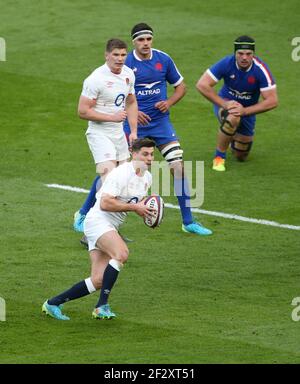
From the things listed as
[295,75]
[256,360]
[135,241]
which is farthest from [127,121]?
[295,75]

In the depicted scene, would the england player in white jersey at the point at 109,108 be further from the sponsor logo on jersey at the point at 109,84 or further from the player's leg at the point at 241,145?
the player's leg at the point at 241,145

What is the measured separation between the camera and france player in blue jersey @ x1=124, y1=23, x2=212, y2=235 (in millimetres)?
15414

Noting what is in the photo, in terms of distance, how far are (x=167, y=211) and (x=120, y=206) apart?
443 cm

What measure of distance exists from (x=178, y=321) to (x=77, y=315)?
41.8 inches

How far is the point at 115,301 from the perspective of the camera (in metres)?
12.6

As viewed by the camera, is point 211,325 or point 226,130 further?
point 226,130

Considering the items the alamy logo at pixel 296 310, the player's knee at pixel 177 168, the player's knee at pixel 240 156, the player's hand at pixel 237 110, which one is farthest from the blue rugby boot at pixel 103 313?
the player's knee at pixel 240 156

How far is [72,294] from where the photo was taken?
11.9 m

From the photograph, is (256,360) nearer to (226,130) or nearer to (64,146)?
(226,130)

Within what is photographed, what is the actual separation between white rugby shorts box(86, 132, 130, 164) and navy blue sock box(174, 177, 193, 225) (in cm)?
100

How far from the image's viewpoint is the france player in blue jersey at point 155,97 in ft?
50.6

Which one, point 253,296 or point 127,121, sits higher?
point 127,121

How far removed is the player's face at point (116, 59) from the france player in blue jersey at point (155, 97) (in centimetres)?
116
